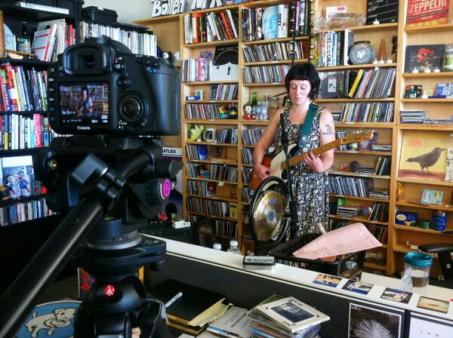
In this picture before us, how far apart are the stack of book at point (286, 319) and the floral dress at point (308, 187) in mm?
1360

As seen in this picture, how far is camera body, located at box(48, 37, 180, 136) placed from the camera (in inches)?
24.0

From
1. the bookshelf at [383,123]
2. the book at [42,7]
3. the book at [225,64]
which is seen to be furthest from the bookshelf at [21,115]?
the bookshelf at [383,123]

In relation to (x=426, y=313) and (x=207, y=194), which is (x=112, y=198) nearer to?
(x=426, y=313)

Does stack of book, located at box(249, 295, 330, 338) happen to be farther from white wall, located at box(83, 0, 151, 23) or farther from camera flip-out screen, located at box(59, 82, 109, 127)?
white wall, located at box(83, 0, 151, 23)

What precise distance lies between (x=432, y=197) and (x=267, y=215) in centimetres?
182

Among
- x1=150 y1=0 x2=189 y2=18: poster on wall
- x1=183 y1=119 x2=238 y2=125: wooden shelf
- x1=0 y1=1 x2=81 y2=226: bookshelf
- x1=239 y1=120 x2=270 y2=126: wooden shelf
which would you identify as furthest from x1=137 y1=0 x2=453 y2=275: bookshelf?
x1=0 y1=1 x2=81 y2=226: bookshelf

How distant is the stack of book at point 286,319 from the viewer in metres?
0.88

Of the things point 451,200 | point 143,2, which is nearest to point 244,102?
point 143,2

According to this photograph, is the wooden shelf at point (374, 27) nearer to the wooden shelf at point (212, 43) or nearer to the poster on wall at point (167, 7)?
the wooden shelf at point (212, 43)

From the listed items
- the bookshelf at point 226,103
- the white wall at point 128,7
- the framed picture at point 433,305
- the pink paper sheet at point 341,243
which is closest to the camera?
the framed picture at point 433,305

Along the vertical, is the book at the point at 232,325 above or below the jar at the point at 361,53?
below

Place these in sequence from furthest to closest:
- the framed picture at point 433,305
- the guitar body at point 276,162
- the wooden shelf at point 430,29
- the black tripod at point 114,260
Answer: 1. the wooden shelf at point 430,29
2. the guitar body at point 276,162
3. the framed picture at point 433,305
4. the black tripod at point 114,260

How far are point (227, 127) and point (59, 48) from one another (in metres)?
1.66

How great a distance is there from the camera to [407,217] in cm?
320
